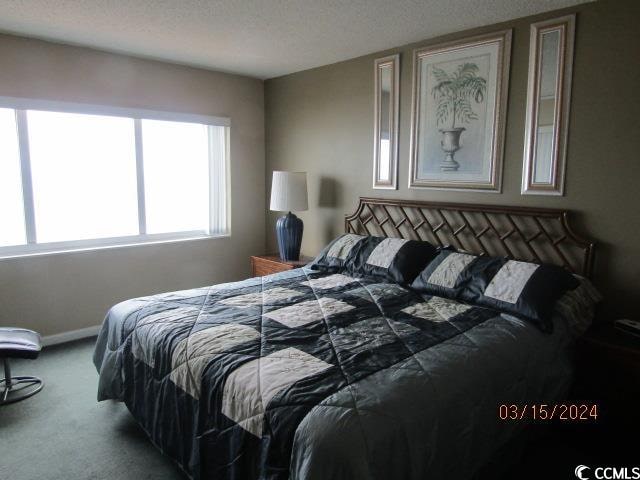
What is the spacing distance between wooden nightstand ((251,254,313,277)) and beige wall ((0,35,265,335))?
1.83 feet

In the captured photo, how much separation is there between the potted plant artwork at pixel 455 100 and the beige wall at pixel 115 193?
6.95 feet

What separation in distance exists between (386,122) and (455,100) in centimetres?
62

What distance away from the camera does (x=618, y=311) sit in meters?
2.52

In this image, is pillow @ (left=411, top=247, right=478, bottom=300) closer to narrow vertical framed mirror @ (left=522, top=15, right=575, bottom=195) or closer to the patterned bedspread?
the patterned bedspread

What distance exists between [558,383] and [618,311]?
2.14 feet

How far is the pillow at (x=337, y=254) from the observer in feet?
10.8

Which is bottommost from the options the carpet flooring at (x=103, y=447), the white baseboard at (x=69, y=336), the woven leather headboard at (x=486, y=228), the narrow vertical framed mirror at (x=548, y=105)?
the carpet flooring at (x=103, y=447)

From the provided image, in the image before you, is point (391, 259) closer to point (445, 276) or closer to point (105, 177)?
point (445, 276)

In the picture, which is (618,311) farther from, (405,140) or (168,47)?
(168,47)

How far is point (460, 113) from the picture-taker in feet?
10.2

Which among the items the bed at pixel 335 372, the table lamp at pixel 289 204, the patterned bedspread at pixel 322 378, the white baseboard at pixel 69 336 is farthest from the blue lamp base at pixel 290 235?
the white baseboard at pixel 69 336

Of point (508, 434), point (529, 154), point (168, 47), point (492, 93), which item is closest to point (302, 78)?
point (168, 47)

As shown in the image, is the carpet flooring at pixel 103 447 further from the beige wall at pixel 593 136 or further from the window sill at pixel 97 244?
the window sill at pixel 97 244

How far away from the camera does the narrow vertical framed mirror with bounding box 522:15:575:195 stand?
260cm
